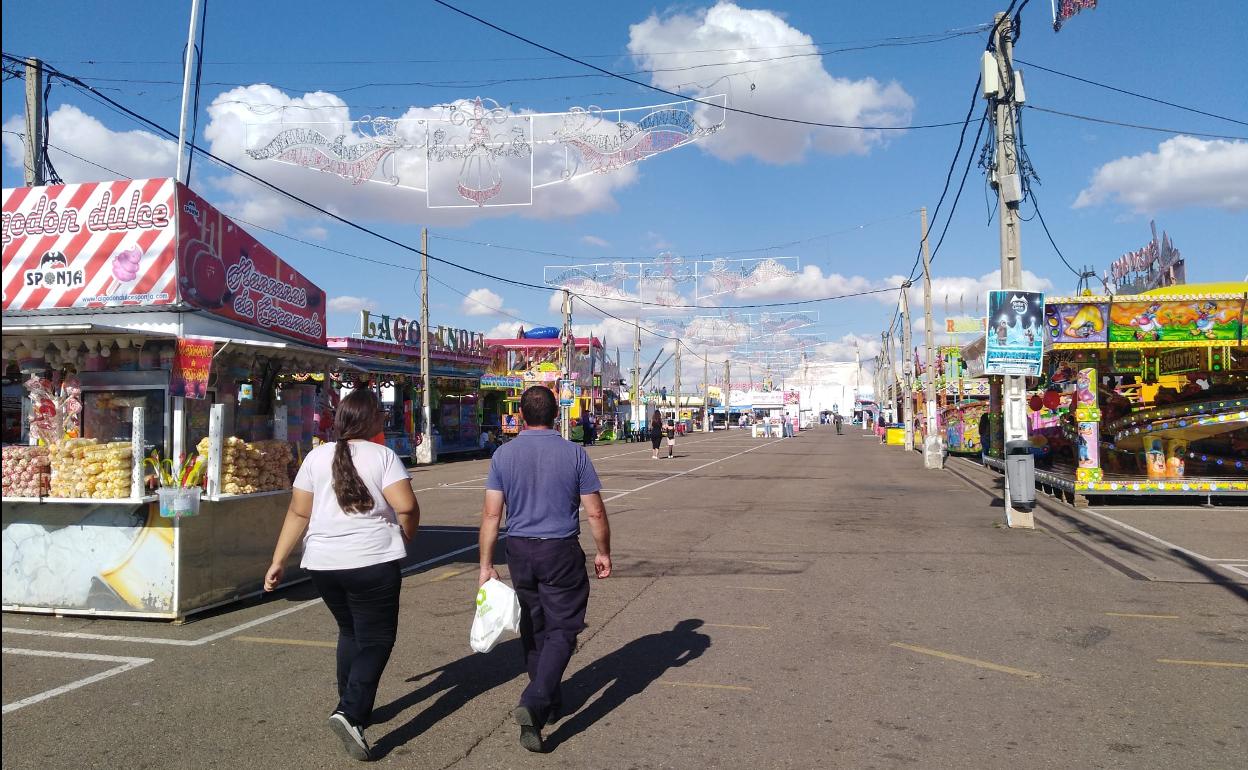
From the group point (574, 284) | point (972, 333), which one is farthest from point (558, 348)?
point (972, 333)

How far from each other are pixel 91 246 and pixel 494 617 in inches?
240

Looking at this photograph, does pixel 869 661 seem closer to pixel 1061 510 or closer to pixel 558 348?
pixel 1061 510

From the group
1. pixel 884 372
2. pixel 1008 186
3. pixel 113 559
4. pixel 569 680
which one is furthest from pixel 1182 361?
pixel 884 372

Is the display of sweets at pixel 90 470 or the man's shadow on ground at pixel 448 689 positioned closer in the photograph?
the man's shadow on ground at pixel 448 689

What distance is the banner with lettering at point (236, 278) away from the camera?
8352mm

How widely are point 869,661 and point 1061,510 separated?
35.2 ft

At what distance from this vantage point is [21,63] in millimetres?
13750

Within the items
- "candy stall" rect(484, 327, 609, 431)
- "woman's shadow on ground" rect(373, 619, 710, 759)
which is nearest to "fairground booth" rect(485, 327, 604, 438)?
"candy stall" rect(484, 327, 609, 431)

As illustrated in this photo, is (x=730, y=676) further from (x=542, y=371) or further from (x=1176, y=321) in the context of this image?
(x=542, y=371)

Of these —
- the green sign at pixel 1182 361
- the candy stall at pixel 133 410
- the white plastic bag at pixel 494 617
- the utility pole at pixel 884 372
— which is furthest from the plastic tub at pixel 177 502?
the utility pole at pixel 884 372

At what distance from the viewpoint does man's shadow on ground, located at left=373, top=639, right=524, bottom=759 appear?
4.83m

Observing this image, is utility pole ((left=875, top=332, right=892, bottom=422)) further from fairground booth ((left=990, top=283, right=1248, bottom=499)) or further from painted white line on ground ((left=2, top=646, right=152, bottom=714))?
painted white line on ground ((left=2, top=646, right=152, bottom=714))

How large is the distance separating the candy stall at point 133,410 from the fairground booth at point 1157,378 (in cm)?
1295

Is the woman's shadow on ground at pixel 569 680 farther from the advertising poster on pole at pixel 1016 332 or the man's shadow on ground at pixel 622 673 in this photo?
the advertising poster on pole at pixel 1016 332
